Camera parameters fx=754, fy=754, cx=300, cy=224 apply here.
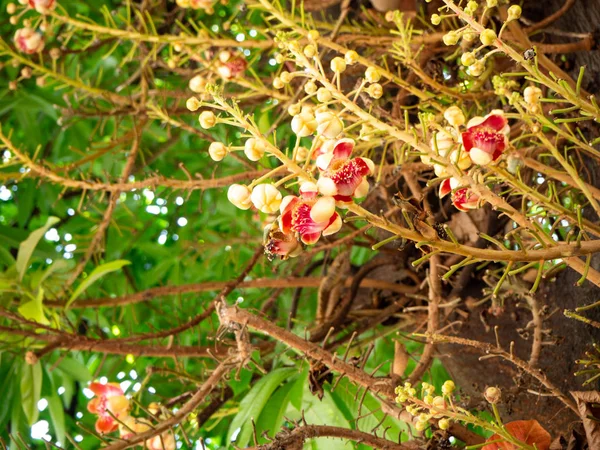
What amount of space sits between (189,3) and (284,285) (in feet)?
1.47

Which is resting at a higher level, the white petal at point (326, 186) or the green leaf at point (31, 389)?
the white petal at point (326, 186)

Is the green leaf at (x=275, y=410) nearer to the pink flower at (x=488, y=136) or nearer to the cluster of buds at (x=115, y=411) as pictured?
the cluster of buds at (x=115, y=411)

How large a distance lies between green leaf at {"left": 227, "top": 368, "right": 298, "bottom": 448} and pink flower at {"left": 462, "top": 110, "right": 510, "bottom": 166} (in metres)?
0.49

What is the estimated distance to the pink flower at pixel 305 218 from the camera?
484 mm

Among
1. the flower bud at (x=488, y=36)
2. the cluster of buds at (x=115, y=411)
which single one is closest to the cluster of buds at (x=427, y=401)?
the flower bud at (x=488, y=36)

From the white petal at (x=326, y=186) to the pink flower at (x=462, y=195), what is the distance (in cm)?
9

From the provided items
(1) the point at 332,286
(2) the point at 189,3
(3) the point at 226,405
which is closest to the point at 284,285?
(1) the point at 332,286

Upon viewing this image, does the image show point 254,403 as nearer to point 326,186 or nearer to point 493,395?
point 493,395

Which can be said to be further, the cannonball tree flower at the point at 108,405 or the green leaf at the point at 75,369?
the green leaf at the point at 75,369

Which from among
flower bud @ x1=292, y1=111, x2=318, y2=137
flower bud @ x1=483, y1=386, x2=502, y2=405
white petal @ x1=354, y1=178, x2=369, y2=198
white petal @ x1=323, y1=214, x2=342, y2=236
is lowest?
flower bud @ x1=483, y1=386, x2=502, y2=405

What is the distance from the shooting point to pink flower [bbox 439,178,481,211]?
53cm

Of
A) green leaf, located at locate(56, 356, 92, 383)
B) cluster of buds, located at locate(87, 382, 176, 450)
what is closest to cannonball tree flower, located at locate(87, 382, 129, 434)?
cluster of buds, located at locate(87, 382, 176, 450)

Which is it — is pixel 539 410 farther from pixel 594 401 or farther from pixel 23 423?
pixel 23 423

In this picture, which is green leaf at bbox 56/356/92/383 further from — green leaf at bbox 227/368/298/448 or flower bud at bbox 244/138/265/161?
flower bud at bbox 244/138/265/161
